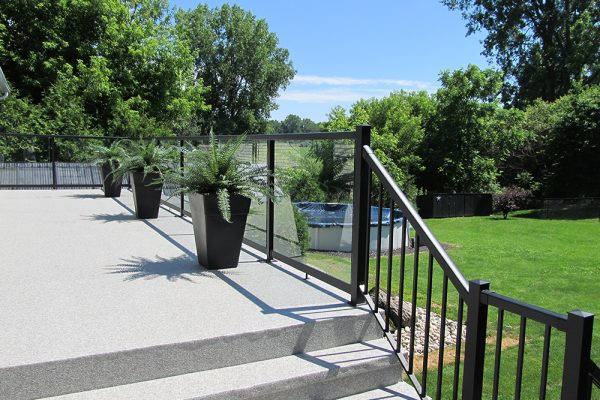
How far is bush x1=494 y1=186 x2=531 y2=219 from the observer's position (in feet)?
66.9

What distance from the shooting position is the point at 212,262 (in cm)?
390

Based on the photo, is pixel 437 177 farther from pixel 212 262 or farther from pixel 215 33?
pixel 215 33

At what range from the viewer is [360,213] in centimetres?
300

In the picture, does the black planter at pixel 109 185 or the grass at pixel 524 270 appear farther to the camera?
the black planter at pixel 109 185

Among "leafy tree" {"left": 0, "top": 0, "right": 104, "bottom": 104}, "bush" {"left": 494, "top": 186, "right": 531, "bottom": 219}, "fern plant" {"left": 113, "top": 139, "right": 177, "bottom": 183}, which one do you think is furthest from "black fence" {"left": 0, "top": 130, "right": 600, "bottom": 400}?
"leafy tree" {"left": 0, "top": 0, "right": 104, "bottom": 104}

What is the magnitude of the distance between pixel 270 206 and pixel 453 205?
16.7 meters

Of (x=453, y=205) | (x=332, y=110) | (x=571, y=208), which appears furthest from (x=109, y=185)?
(x=571, y=208)

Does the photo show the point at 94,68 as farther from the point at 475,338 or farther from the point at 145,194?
the point at 475,338

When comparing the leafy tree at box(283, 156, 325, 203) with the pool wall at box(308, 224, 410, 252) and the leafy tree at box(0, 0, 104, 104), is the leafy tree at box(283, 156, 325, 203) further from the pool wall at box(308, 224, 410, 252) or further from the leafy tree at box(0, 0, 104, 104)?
the leafy tree at box(0, 0, 104, 104)

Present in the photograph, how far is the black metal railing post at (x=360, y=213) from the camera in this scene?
3.01 meters

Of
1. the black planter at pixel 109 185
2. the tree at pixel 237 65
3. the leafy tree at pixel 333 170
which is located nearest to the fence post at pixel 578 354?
the leafy tree at pixel 333 170

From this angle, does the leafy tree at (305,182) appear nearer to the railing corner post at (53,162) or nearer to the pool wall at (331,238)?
the pool wall at (331,238)

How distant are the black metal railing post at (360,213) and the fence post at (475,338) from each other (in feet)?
3.65

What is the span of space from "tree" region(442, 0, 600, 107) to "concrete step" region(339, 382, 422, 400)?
106ft
